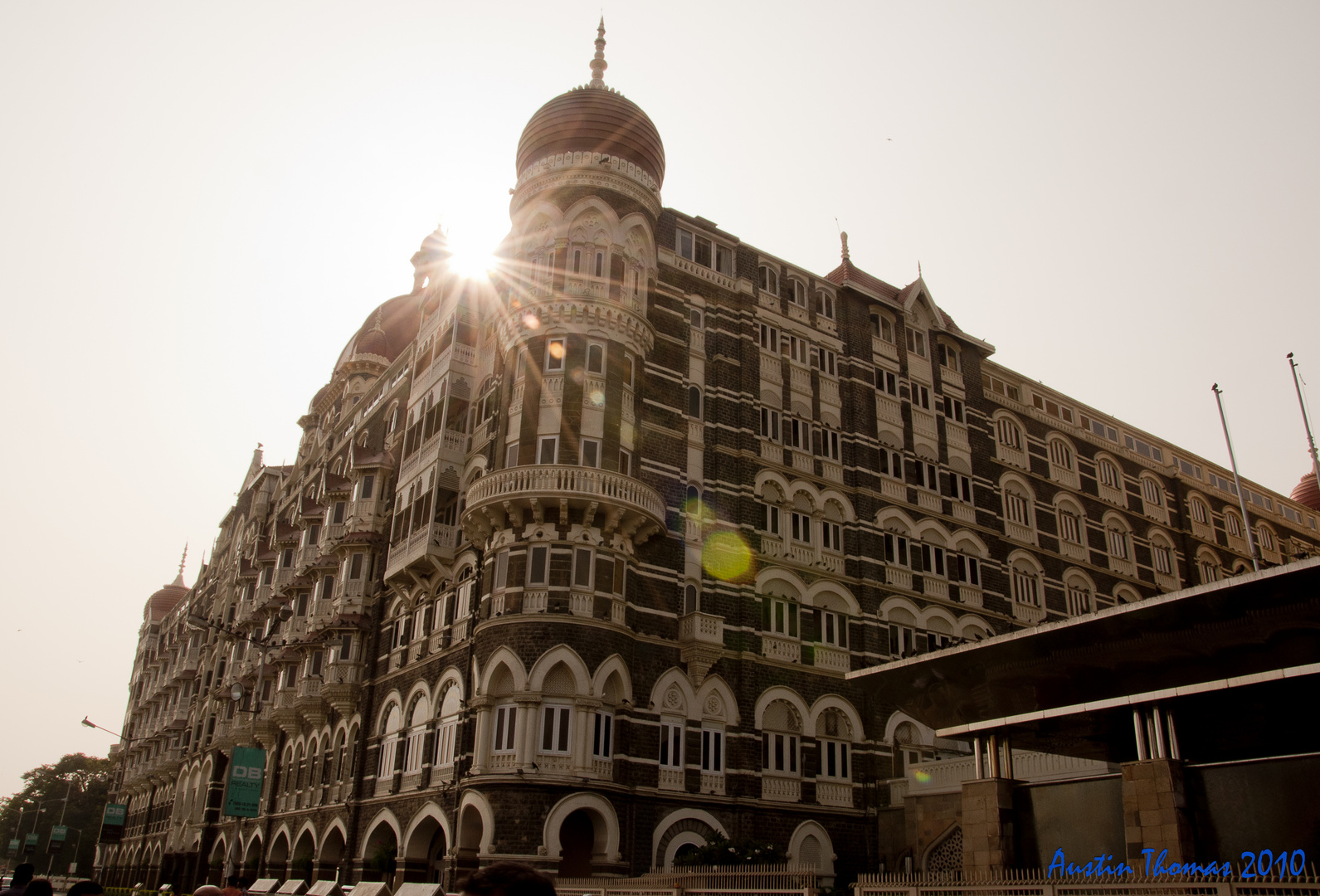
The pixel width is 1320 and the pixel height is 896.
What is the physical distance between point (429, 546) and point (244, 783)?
9071 millimetres

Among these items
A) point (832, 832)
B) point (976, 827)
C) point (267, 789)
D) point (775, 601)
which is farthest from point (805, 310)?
point (267, 789)

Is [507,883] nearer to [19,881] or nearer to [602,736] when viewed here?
[19,881]

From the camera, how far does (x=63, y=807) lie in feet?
342

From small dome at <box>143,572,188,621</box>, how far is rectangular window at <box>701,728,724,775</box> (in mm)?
67684

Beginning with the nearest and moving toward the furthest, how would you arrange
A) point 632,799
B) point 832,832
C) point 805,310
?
point 632,799
point 832,832
point 805,310

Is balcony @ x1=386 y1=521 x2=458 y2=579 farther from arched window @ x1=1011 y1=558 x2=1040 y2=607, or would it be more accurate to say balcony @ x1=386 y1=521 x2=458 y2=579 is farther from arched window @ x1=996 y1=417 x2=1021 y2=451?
arched window @ x1=996 y1=417 x2=1021 y2=451

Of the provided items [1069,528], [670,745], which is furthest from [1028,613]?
[670,745]

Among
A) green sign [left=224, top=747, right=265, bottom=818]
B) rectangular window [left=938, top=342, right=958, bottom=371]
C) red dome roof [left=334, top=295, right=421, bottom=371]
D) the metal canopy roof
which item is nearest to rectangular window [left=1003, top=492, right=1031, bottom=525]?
rectangular window [left=938, top=342, right=958, bottom=371]

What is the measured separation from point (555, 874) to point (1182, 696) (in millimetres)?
17742

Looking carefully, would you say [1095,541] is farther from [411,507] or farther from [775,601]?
[411,507]

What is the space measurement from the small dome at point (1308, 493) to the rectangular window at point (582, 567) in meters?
55.5

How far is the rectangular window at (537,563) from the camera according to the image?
30891 mm

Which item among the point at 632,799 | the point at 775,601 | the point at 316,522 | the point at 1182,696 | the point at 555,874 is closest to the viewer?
the point at 1182,696

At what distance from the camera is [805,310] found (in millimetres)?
42438
